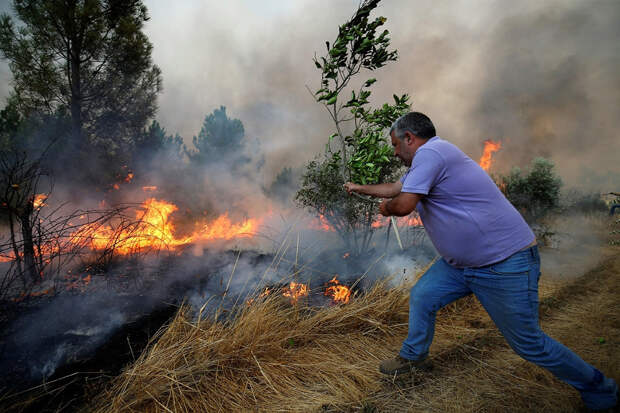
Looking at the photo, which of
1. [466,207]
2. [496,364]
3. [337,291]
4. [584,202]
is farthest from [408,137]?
[584,202]

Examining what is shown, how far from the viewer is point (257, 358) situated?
2637mm

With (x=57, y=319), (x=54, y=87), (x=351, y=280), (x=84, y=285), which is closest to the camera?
(x=57, y=319)

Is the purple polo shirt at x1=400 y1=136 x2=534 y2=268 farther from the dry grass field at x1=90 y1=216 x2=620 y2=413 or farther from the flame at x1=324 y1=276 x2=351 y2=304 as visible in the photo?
the flame at x1=324 y1=276 x2=351 y2=304

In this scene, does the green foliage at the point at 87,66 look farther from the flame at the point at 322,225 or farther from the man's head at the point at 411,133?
the man's head at the point at 411,133

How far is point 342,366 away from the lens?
102 inches

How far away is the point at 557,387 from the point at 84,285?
20.4 ft

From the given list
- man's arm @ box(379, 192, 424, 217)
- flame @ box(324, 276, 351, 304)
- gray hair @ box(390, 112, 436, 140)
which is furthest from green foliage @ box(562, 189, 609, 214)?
man's arm @ box(379, 192, 424, 217)

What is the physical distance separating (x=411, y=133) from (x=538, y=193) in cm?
1119

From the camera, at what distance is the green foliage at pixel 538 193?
1052 centimetres

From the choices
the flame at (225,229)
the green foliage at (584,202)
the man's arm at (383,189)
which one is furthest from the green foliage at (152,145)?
the green foliage at (584,202)

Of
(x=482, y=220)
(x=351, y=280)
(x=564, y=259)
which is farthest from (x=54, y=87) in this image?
(x=564, y=259)

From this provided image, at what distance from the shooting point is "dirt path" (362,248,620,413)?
2150 millimetres

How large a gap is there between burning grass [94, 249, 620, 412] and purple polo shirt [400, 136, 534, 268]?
109 centimetres

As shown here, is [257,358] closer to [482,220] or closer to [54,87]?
[482,220]
